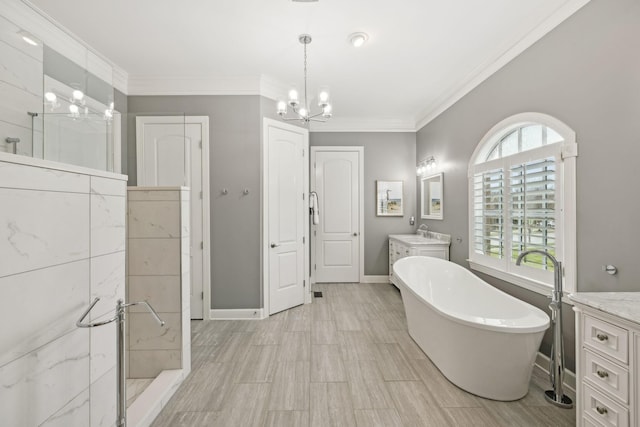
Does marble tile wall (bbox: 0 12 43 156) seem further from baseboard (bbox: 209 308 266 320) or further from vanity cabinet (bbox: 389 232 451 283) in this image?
vanity cabinet (bbox: 389 232 451 283)

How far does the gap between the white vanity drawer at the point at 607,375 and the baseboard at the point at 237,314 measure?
291cm

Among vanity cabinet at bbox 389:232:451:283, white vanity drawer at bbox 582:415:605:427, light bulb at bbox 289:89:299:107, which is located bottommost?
white vanity drawer at bbox 582:415:605:427

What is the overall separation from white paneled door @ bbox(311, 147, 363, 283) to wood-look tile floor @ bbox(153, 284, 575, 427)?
1738mm

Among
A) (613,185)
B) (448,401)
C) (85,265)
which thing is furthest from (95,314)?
(613,185)

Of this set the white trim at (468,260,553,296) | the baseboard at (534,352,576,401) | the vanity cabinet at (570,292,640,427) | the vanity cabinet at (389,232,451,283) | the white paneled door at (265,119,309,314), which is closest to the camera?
the vanity cabinet at (570,292,640,427)

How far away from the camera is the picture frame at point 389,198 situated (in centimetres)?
495

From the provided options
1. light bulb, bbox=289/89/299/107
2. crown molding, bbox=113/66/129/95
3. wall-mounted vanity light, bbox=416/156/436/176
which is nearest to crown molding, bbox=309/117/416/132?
wall-mounted vanity light, bbox=416/156/436/176

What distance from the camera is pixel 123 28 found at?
2453 millimetres

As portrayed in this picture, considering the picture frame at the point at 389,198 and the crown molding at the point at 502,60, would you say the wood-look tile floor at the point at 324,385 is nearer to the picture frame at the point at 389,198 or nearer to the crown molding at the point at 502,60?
the picture frame at the point at 389,198

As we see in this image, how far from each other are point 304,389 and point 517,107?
295cm

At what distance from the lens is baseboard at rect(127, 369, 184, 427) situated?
1682 millimetres

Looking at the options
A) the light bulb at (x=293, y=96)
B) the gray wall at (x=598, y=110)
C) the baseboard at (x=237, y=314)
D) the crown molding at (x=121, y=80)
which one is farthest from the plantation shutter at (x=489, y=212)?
the crown molding at (x=121, y=80)

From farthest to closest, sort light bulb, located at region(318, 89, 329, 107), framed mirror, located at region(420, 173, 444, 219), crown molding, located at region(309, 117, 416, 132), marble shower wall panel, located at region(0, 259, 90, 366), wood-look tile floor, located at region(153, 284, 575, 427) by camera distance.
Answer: crown molding, located at region(309, 117, 416, 132) → framed mirror, located at region(420, 173, 444, 219) → light bulb, located at region(318, 89, 329, 107) → wood-look tile floor, located at region(153, 284, 575, 427) → marble shower wall panel, located at region(0, 259, 90, 366)

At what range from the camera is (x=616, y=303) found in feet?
4.30
